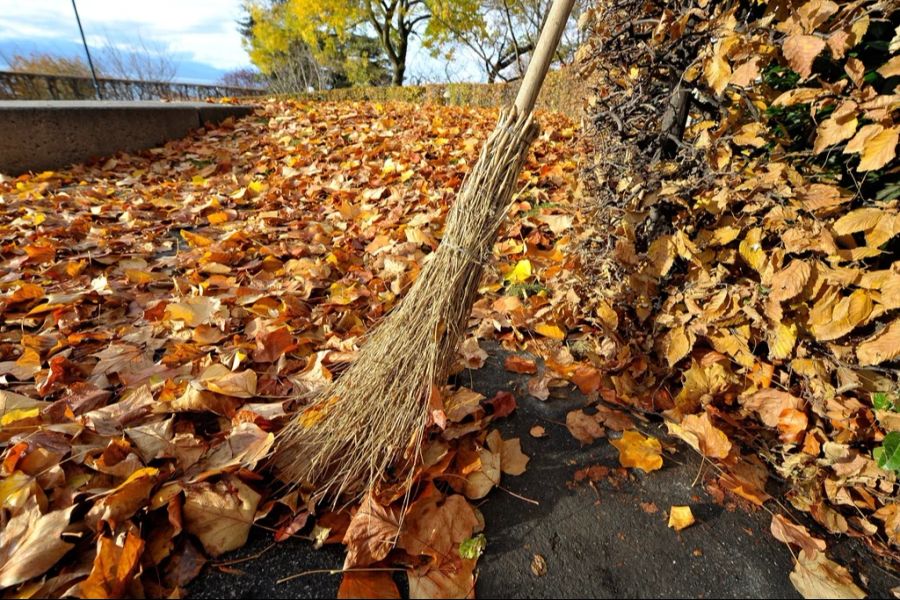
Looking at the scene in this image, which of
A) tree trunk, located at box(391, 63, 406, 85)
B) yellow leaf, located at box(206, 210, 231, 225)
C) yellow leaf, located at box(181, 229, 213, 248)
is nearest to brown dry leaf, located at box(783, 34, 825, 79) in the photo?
yellow leaf, located at box(181, 229, 213, 248)

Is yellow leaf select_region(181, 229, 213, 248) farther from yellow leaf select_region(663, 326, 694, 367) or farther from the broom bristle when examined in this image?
yellow leaf select_region(663, 326, 694, 367)

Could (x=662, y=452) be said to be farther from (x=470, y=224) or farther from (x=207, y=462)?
(x=207, y=462)

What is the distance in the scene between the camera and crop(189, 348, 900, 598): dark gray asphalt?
105cm

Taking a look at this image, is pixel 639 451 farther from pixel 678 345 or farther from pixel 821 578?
pixel 821 578

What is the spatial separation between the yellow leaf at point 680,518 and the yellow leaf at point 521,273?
130 centimetres

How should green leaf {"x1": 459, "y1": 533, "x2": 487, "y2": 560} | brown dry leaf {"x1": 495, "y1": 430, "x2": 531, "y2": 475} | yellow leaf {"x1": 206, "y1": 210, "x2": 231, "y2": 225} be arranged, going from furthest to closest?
yellow leaf {"x1": 206, "y1": 210, "x2": 231, "y2": 225}, brown dry leaf {"x1": 495, "y1": 430, "x2": 531, "y2": 475}, green leaf {"x1": 459, "y1": 533, "x2": 487, "y2": 560}

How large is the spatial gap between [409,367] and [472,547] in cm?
53

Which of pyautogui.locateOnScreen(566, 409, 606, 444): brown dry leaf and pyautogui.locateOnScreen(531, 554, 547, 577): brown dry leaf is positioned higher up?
pyautogui.locateOnScreen(566, 409, 606, 444): brown dry leaf

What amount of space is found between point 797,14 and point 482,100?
8.37 m

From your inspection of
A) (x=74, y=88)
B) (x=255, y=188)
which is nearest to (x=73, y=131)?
(x=255, y=188)

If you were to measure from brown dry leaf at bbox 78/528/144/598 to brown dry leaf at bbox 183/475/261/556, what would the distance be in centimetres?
12

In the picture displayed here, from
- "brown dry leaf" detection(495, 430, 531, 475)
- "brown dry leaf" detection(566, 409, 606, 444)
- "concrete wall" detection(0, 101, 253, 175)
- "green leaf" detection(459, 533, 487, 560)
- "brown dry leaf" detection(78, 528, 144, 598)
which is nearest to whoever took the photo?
"brown dry leaf" detection(78, 528, 144, 598)

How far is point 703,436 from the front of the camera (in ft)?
4.32

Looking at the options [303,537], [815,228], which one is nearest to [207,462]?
[303,537]
